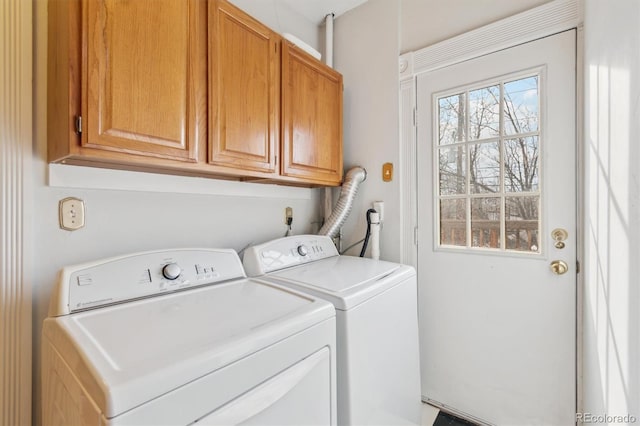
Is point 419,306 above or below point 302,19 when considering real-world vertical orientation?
below

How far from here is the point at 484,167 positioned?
167 centimetres

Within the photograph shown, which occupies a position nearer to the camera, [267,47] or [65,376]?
[65,376]

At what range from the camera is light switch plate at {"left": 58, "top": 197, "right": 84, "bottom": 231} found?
1.13 meters

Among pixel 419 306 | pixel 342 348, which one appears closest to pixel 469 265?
pixel 419 306

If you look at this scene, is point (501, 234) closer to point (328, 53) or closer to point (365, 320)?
point (365, 320)

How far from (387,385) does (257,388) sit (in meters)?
0.74

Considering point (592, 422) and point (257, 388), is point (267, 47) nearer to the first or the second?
point (257, 388)

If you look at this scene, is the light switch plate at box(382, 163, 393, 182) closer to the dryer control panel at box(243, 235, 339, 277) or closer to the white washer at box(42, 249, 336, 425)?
the dryer control panel at box(243, 235, 339, 277)

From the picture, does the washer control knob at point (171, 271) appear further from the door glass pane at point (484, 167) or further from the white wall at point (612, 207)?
the door glass pane at point (484, 167)

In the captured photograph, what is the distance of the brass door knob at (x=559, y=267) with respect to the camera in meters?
1.43

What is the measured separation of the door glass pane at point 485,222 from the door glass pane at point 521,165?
0.12 m

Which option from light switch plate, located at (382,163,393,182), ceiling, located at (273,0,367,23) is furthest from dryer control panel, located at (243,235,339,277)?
ceiling, located at (273,0,367,23)

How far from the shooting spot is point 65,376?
723 millimetres

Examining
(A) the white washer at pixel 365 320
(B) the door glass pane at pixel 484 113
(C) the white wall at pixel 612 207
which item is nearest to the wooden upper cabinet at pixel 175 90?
(A) the white washer at pixel 365 320
